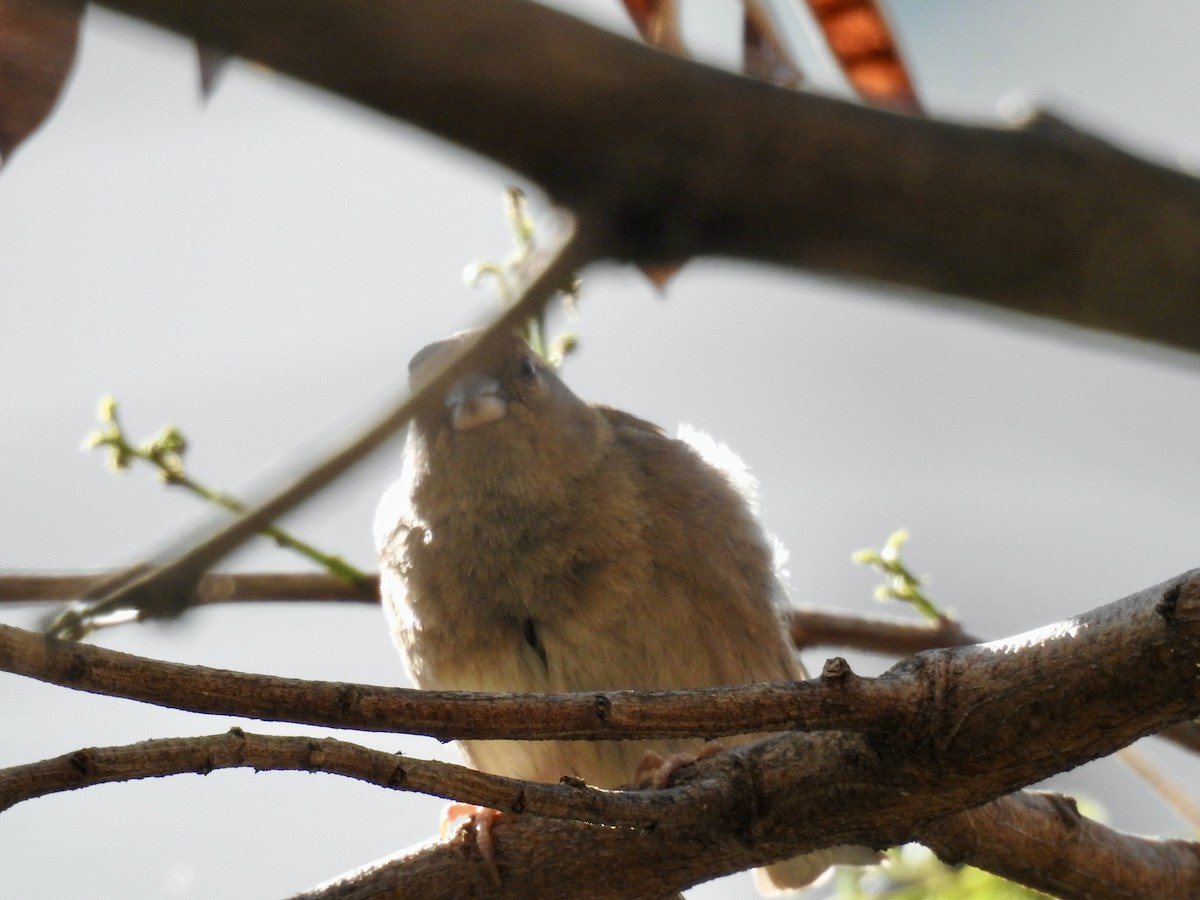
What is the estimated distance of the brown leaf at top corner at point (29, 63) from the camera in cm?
132

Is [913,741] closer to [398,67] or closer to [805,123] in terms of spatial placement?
[805,123]

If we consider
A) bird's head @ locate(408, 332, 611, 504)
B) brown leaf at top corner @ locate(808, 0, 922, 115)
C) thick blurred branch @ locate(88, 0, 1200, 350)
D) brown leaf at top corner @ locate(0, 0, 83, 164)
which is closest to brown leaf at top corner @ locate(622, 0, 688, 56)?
brown leaf at top corner @ locate(808, 0, 922, 115)

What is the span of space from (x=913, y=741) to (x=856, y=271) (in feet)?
4.12

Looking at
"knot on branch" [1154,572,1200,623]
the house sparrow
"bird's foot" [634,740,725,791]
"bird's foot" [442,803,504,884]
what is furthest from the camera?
the house sparrow

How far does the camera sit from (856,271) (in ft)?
3.28

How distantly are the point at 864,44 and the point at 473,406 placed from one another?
2796mm

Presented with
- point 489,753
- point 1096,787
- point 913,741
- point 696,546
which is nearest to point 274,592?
point 489,753

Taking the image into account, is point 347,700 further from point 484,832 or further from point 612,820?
point 484,832

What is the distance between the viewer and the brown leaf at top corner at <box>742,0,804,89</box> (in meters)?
1.33

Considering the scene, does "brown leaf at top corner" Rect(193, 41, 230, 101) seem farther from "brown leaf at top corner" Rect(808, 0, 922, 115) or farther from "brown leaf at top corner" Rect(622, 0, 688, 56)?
"brown leaf at top corner" Rect(808, 0, 922, 115)

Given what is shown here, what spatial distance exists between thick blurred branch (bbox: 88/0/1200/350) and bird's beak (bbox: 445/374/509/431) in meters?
3.42

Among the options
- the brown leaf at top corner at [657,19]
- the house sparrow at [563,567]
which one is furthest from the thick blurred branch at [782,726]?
the house sparrow at [563,567]

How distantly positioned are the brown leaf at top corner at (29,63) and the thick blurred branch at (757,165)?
54 cm

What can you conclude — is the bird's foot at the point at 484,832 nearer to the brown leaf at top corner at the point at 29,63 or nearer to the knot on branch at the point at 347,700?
the knot on branch at the point at 347,700
